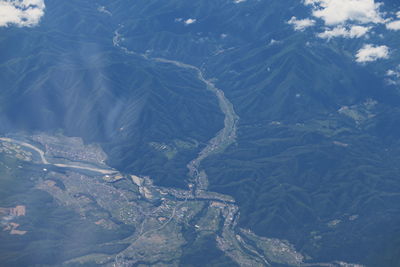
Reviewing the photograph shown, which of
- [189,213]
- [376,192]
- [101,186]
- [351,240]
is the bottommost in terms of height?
[351,240]

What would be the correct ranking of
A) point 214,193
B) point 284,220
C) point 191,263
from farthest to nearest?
point 214,193, point 284,220, point 191,263

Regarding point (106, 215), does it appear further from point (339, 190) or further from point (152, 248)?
point (339, 190)

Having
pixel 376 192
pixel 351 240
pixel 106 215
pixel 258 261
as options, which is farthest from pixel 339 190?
pixel 106 215

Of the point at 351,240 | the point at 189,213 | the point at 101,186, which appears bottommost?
the point at 351,240

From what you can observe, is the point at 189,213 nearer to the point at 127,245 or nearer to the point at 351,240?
the point at 127,245

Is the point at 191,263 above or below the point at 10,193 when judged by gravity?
below

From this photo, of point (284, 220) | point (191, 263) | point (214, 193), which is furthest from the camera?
point (214, 193)

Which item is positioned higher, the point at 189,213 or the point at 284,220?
the point at 189,213

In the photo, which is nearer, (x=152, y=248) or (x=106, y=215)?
(x=152, y=248)

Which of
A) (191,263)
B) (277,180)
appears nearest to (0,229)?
(191,263)
